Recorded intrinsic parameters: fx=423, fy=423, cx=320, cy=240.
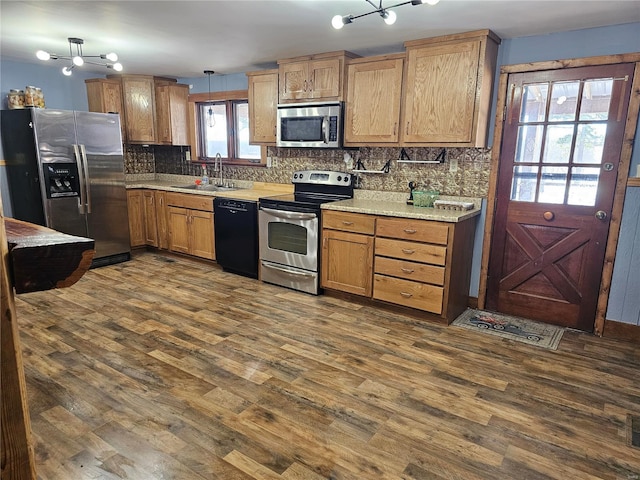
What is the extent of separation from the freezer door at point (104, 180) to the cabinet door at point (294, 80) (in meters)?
2.00

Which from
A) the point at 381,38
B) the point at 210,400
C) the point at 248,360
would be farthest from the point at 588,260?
the point at 210,400

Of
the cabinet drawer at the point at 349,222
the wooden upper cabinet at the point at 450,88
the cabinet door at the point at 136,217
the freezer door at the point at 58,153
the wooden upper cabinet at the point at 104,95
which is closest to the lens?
the wooden upper cabinet at the point at 450,88

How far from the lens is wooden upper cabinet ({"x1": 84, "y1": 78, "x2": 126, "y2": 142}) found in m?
5.19

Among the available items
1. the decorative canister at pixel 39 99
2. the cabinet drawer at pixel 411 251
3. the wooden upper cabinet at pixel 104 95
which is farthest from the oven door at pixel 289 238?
the decorative canister at pixel 39 99

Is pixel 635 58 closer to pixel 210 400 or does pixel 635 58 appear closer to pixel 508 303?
pixel 508 303

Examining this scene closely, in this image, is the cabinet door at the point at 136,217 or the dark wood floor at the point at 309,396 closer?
the dark wood floor at the point at 309,396

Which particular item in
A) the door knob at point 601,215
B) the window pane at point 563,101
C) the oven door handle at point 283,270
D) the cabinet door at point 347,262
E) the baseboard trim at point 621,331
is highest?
the window pane at point 563,101

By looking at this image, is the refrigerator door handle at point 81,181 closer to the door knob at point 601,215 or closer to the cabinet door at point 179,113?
the cabinet door at point 179,113

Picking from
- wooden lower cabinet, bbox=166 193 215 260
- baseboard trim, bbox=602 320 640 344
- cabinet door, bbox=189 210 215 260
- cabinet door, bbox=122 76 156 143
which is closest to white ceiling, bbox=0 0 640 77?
cabinet door, bbox=122 76 156 143

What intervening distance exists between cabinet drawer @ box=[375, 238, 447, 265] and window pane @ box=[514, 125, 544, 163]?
103 cm

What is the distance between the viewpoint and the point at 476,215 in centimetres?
362

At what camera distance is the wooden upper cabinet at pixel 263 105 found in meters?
4.41

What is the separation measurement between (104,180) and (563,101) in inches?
181

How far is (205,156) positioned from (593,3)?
4.36 meters
